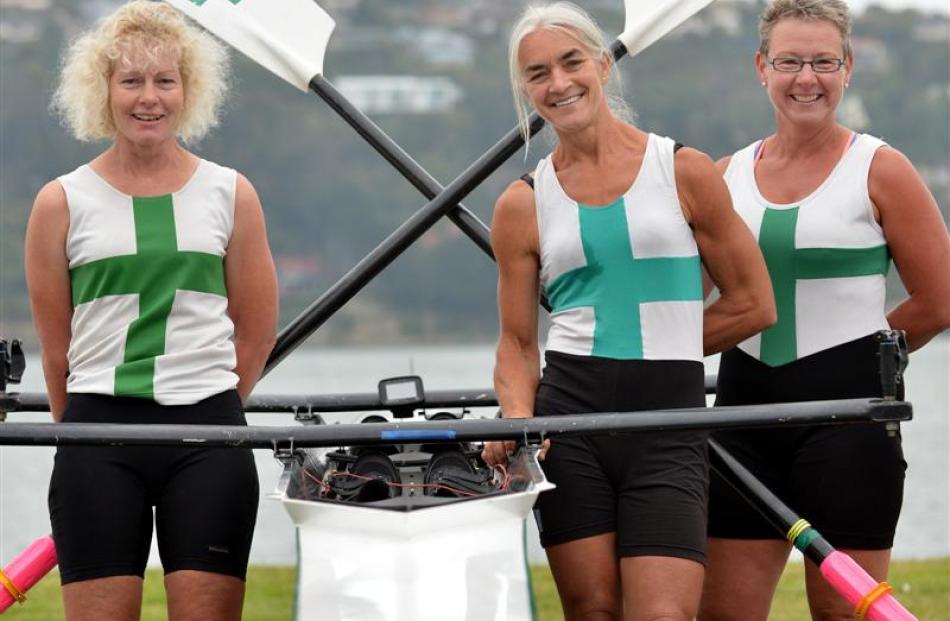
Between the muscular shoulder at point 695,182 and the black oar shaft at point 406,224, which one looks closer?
the muscular shoulder at point 695,182

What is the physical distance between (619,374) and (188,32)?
1418 millimetres

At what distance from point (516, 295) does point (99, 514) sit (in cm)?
118

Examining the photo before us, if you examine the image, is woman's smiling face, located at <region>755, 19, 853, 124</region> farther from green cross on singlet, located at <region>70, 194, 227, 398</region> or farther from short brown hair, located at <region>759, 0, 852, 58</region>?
green cross on singlet, located at <region>70, 194, 227, 398</region>

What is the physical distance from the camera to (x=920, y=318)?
5.19 m

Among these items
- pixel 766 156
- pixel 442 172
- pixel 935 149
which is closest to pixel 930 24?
pixel 935 149

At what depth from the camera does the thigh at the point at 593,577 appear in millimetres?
4531

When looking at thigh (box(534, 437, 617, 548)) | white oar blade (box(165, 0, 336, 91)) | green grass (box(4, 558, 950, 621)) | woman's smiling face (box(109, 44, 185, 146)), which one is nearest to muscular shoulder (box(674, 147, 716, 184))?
thigh (box(534, 437, 617, 548))

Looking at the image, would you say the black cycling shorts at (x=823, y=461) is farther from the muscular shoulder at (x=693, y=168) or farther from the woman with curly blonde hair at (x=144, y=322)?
the woman with curly blonde hair at (x=144, y=322)

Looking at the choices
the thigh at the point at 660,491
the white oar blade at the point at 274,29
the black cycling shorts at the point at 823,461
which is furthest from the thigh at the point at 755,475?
the white oar blade at the point at 274,29

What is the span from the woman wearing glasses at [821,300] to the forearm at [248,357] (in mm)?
1281

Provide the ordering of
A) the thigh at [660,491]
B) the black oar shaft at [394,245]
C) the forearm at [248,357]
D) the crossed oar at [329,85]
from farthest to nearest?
the crossed oar at [329,85] < the black oar shaft at [394,245] < the forearm at [248,357] < the thigh at [660,491]

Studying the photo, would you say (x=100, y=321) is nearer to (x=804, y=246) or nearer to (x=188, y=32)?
(x=188, y=32)

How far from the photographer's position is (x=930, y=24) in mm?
65875

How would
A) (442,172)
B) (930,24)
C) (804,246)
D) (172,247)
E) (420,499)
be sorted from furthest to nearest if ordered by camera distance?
1. (930,24)
2. (442,172)
3. (804,246)
4. (172,247)
5. (420,499)
